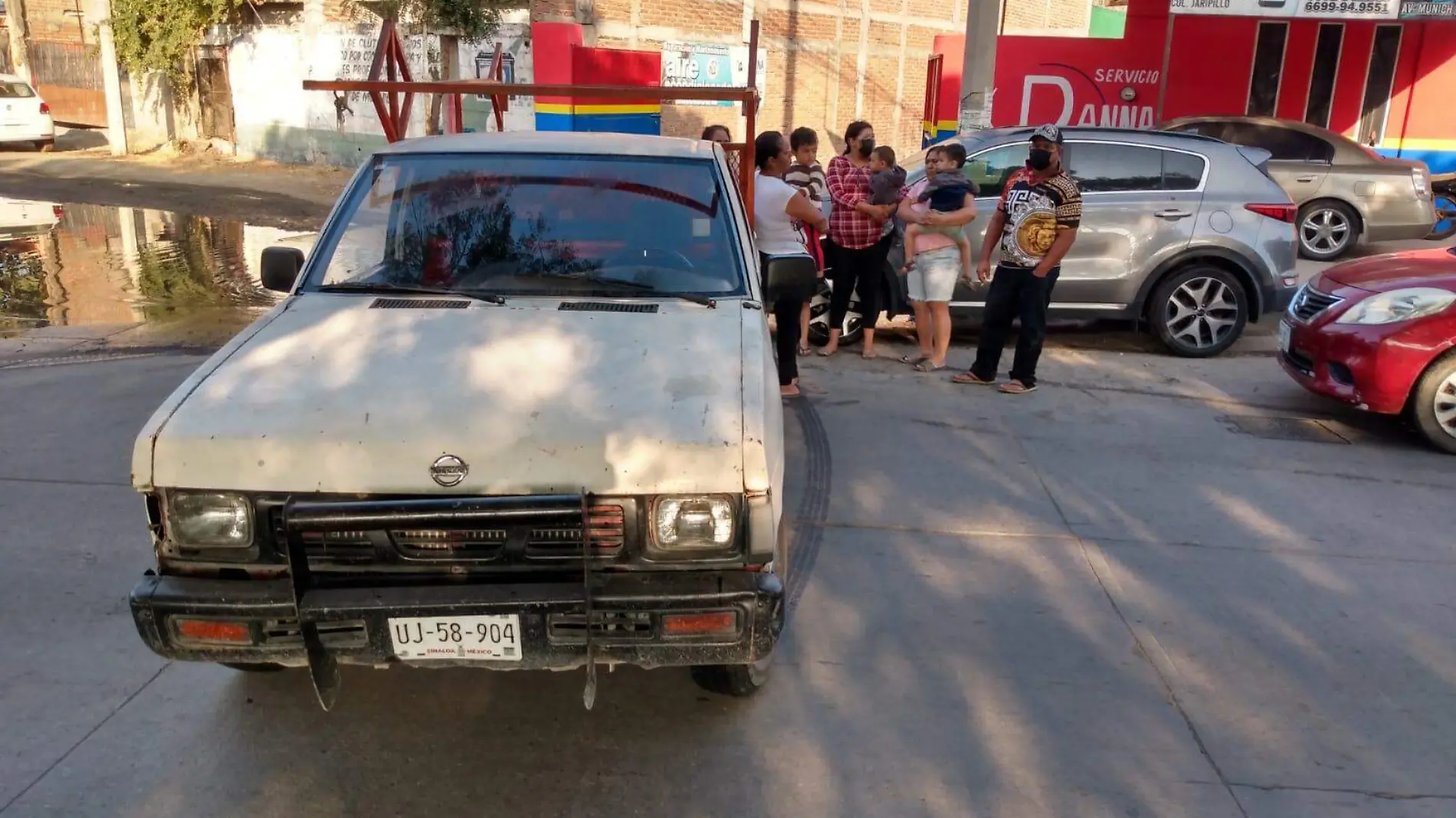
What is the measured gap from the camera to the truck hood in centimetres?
305

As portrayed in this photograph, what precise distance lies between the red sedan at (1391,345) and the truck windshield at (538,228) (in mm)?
4425

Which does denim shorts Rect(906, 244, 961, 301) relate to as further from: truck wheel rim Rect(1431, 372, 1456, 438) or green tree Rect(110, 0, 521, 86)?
green tree Rect(110, 0, 521, 86)

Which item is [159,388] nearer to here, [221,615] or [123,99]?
[221,615]

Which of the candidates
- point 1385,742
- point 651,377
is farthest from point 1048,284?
point 651,377

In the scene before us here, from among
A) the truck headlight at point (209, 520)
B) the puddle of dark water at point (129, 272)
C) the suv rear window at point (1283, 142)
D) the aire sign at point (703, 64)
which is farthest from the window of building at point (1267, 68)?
the truck headlight at point (209, 520)

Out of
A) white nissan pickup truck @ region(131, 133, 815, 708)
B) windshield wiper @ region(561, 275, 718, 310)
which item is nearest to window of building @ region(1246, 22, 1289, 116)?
windshield wiper @ region(561, 275, 718, 310)

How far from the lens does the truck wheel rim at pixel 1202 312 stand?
894 cm

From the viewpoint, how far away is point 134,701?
3.79 meters

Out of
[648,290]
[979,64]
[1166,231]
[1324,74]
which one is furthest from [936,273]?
[1324,74]

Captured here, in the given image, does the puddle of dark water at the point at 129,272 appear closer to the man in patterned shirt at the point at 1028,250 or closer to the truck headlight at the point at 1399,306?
the man in patterned shirt at the point at 1028,250

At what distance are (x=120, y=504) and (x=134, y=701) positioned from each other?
189 cm

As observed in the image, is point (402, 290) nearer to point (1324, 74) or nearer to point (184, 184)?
point (1324, 74)

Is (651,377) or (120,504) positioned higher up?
(651,377)

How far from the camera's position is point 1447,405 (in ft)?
21.9
